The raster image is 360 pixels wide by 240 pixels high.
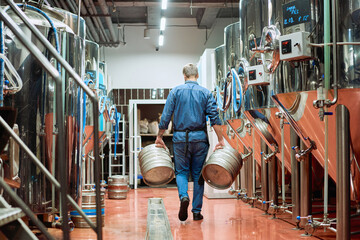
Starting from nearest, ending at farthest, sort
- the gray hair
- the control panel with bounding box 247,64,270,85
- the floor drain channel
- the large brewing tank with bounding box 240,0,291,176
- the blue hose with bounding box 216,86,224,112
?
the large brewing tank with bounding box 240,0,291,176
the floor drain channel
the control panel with bounding box 247,64,270,85
the gray hair
the blue hose with bounding box 216,86,224,112

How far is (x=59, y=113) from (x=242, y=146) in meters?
4.54

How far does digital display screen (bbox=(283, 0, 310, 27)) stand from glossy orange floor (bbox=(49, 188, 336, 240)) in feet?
6.22

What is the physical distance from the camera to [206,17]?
11.7m

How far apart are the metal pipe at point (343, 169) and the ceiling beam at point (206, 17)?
865cm

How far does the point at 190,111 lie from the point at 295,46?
213cm

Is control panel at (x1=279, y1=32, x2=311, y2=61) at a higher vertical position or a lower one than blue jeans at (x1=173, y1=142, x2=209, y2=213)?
higher

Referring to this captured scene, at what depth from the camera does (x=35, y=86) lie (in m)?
3.48

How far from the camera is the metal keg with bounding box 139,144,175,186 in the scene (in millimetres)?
4621

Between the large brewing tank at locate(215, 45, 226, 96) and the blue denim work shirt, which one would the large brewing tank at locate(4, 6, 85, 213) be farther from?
the large brewing tank at locate(215, 45, 226, 96)

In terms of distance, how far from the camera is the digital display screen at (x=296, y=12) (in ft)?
9.99

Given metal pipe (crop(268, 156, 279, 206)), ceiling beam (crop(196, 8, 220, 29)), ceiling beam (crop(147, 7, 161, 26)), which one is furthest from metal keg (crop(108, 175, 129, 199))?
ceiling beam (crop(196, 8, 220, 29))

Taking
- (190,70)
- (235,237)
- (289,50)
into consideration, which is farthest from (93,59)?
(289,50)

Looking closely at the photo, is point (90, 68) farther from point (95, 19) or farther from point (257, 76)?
point (95, 19)

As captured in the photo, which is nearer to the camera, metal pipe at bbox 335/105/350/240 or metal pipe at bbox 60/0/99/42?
metal pipe at bbox 335/105/350/240
